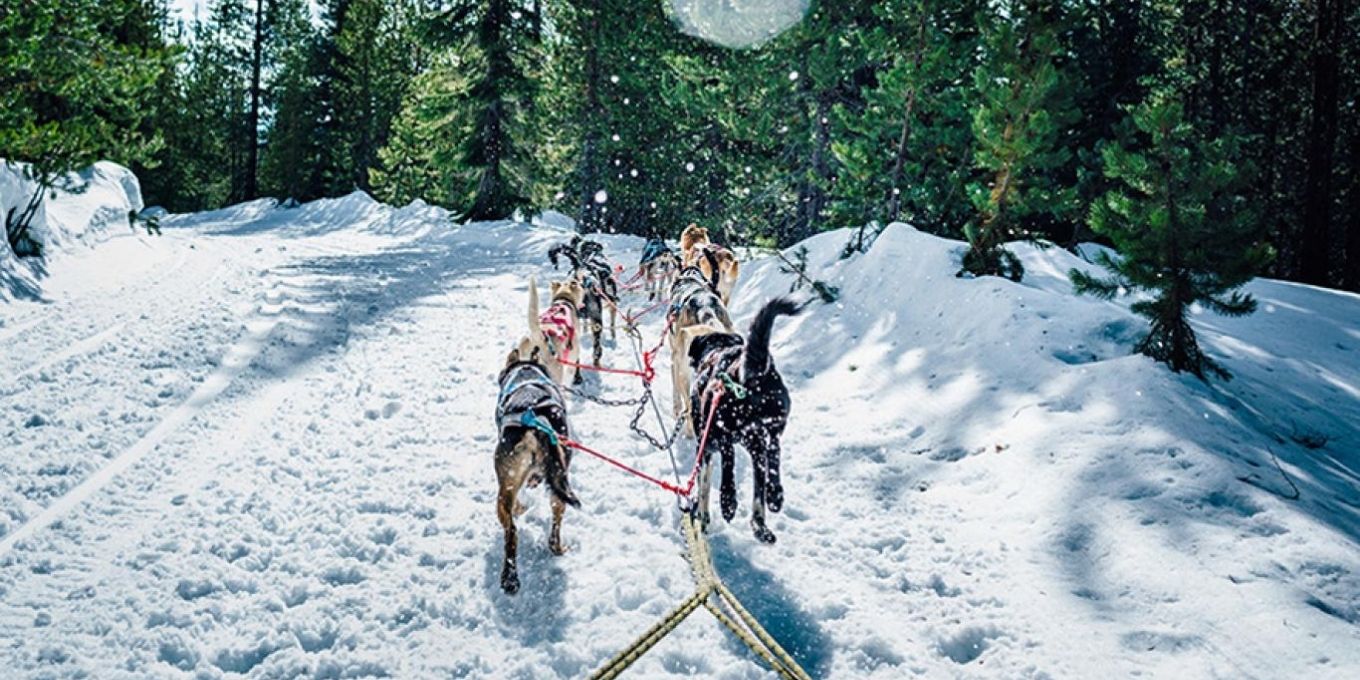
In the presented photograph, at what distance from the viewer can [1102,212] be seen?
6.09m

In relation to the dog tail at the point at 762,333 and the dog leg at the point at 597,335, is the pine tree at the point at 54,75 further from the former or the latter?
the dog tail at the point at 762,333

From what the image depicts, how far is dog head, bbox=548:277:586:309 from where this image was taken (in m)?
7.79

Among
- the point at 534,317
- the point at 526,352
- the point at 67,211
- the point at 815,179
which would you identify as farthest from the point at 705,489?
the point at 67,211

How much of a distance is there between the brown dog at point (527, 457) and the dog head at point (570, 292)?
3.16 m

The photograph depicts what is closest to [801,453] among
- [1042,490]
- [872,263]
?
[1042,490]

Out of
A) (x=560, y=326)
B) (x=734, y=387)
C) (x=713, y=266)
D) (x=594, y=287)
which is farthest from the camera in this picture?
(x=713, y=266)

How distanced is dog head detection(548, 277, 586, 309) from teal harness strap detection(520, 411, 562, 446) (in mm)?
3452

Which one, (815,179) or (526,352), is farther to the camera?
(815,179)

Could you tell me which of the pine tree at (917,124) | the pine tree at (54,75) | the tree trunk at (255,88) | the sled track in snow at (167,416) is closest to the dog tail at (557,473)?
the sled track in snow at (167,416)

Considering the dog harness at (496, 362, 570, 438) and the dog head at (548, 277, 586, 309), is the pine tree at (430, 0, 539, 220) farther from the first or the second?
the dog harness at (496, 362, 570, 438)

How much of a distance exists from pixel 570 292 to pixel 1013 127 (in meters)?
5.82

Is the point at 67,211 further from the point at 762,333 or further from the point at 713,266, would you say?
the point at 762,333

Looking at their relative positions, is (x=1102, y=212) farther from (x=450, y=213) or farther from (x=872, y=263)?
(x=450, y=213)

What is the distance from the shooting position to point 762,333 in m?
4.28
